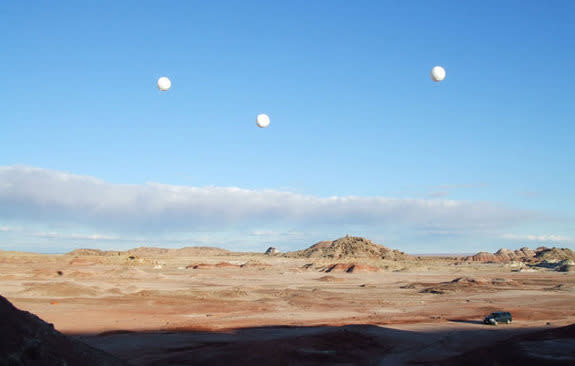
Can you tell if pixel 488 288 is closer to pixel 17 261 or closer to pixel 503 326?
pixel 503 326

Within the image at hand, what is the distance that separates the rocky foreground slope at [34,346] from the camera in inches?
429

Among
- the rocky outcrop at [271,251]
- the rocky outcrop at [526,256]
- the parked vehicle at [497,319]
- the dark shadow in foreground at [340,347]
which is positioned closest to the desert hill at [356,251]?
the rocky outcrop at [271,251]

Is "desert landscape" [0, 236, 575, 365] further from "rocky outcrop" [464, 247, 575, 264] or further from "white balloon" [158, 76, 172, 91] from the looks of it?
"rocky outcrop" [464, 247, 575, 264]

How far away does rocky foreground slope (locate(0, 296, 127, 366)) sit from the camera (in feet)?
35.7

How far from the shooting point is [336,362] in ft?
65.4

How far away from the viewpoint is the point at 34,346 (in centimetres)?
1148

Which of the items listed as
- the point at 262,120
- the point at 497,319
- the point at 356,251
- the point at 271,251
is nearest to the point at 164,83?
the point at 262,120

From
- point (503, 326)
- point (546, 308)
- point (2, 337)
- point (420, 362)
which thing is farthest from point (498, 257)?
point (2, 337)

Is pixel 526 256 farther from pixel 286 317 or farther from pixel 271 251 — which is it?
pixel 286 317

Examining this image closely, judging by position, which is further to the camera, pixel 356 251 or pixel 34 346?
pixel 356 251

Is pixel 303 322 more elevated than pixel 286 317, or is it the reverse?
pixel 286 317

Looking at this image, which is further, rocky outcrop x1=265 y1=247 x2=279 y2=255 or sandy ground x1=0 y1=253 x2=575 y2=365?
rocky outcrop x1=265 y1=247 x2=279 y2=255

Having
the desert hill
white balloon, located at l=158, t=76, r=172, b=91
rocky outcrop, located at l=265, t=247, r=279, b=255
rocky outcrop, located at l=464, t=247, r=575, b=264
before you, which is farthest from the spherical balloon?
rocky outcrop, located at l=265, t=247, r=279, b=255

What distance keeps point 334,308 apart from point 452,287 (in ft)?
79.7
